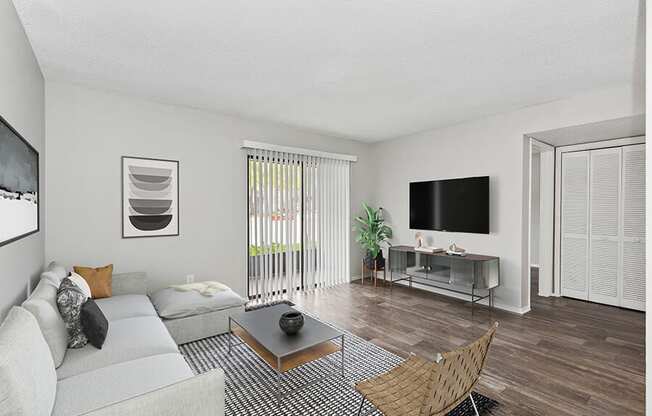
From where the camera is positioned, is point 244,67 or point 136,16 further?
point 244,67

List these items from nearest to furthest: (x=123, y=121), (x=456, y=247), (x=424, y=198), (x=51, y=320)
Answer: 1. (x=51, y=320)
2. (x=123, y=121)
3. (x=456, y=247)
4. (x=424, y=198)

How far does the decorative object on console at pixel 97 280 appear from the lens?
10.2ft

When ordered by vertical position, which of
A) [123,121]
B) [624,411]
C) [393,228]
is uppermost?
[123,121]

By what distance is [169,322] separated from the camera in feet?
9.91

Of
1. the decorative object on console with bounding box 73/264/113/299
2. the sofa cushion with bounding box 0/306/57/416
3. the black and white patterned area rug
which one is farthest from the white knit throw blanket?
the sofa cushion with bounding box 0/306/57/416

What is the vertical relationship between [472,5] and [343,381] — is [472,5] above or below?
above

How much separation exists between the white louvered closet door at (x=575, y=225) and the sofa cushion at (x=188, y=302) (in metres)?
4.63

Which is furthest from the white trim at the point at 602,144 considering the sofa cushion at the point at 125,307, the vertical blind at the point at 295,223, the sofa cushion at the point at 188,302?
the sofa cushion at the point at 125,307

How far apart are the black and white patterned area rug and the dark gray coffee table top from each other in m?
0.35

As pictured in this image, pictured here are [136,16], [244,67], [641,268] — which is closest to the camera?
[136,16]

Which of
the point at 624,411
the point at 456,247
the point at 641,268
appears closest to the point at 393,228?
the point at 456,247

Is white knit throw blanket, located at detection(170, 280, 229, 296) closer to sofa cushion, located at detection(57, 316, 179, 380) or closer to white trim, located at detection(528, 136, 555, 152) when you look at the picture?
sofa cushion, located at detection(57, 316, 179, 380)

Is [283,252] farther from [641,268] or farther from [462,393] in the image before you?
[641,268]

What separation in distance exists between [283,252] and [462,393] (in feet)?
11.0
